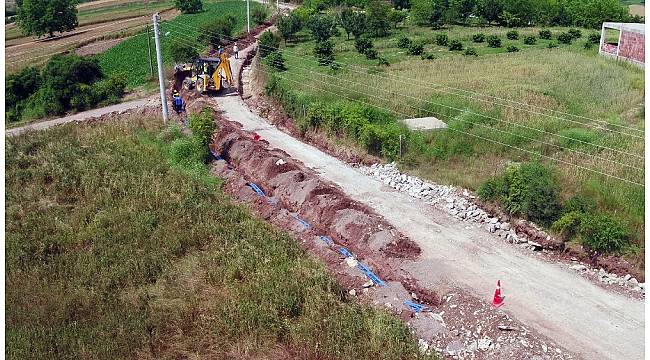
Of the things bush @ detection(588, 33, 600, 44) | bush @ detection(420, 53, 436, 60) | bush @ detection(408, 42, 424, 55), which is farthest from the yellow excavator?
bush @ detection(588, 33, 600, 44)

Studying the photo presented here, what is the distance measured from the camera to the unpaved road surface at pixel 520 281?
34.7ft

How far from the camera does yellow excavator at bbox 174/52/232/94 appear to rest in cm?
2797

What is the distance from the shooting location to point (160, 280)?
1308 centimetres

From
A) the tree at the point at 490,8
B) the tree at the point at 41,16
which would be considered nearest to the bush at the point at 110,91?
the tree at the point at 41,16

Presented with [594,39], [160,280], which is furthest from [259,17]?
[160,280]

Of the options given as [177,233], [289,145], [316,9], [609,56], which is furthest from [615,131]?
[316,9]

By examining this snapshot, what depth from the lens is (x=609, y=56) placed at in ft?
117

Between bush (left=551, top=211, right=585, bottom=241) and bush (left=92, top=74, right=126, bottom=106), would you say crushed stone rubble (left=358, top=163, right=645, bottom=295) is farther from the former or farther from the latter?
bush (left=92, top=74, right=126, bottom=106)

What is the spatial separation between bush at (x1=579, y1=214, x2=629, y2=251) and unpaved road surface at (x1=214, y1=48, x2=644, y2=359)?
981 mm

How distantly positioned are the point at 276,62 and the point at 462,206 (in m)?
19.5

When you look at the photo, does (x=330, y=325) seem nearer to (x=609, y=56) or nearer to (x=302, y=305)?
(x=302, y=305)

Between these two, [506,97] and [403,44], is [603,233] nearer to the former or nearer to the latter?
[506,97]

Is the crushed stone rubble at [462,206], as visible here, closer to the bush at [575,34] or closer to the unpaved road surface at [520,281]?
the unpaved road surface at [520,281]

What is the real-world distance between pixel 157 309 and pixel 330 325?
4.04m
